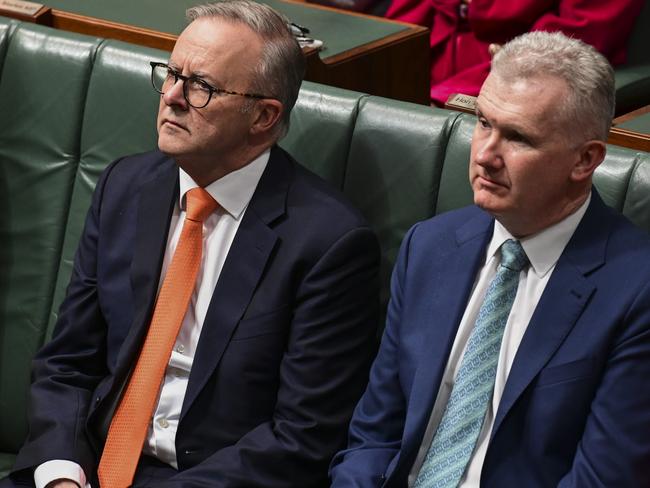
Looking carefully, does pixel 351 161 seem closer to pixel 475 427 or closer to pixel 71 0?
pixel 475 427

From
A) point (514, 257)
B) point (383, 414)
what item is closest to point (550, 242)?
point (514, 257)

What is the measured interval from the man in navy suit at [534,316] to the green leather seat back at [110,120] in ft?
2.28

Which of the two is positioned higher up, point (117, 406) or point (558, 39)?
point (558, 39)

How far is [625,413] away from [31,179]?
4.01 ft

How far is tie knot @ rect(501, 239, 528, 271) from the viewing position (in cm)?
175

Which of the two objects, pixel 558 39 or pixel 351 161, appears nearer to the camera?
pixel 558 39

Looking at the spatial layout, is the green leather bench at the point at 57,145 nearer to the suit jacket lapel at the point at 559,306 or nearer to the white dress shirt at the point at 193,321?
the white dress shirt at the point at 193,321

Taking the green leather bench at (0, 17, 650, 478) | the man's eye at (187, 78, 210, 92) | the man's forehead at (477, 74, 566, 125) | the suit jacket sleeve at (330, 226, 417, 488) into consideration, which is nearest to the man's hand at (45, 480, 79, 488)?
the green leather bench at (0, 17, 650, 478)

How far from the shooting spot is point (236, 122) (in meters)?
2.00

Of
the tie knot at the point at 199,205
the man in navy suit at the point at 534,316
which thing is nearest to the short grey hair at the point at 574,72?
the man in navy suit at the point at 534,316

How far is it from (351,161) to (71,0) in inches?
37.5

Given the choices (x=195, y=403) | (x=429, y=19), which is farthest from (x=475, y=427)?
(x=429, y=19)

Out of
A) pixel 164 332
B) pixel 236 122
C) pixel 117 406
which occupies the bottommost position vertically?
pixel 117 406

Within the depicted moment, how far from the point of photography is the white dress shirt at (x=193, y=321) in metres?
2.00
